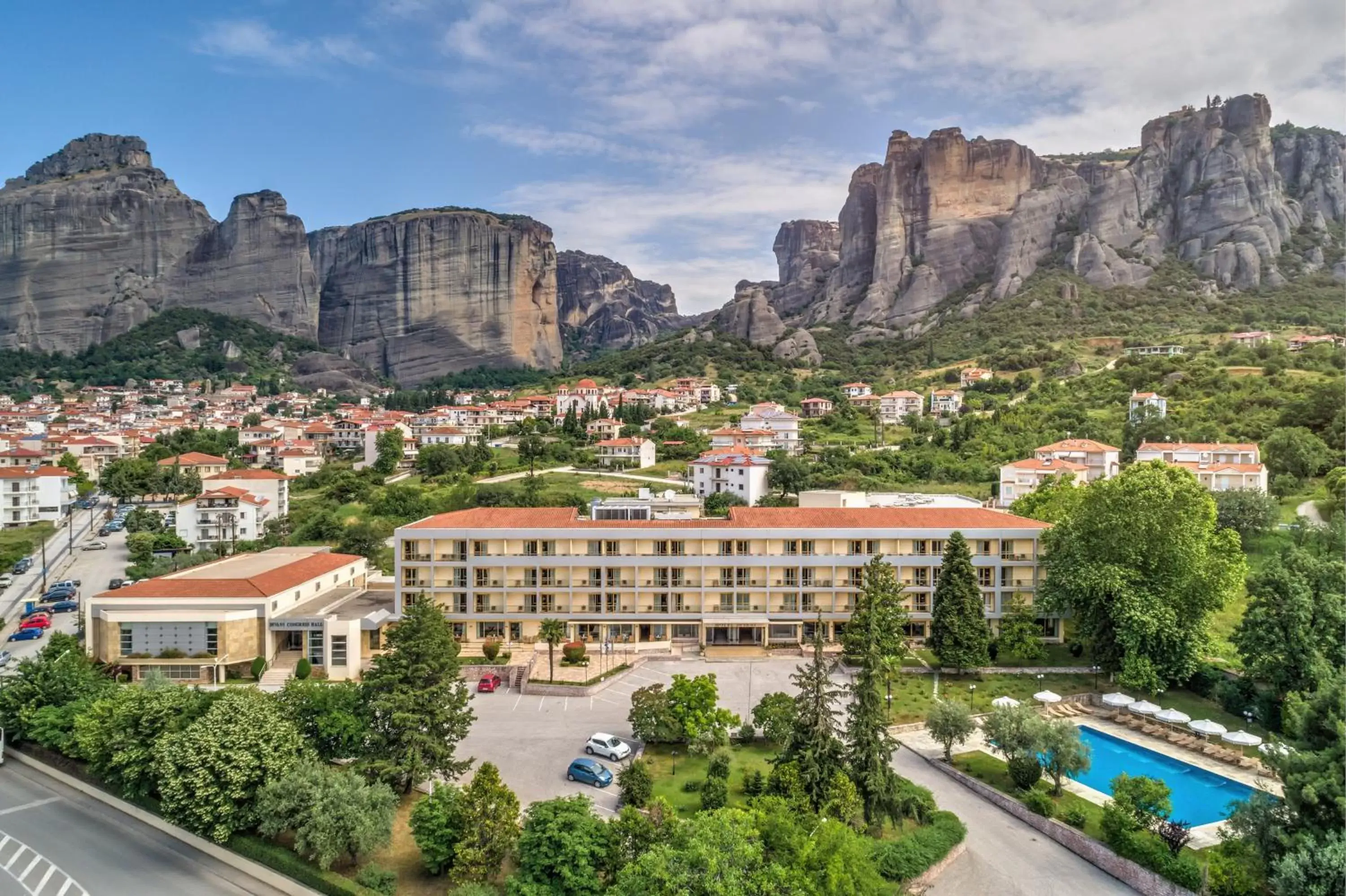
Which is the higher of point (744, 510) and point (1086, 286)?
point (1086, 286)

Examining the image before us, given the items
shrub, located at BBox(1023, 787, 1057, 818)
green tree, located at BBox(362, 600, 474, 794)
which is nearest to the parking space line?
green tree, located at BBox(362, 600, 474, 794)

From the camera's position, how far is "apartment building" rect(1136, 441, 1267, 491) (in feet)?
165

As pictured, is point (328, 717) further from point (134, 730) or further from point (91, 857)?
point (91, 857)

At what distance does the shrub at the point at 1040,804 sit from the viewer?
20.0 m

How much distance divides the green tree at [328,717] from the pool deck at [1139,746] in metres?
15.1

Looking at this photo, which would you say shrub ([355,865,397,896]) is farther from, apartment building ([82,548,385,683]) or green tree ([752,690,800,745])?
apartment building ([82,548,385,683])

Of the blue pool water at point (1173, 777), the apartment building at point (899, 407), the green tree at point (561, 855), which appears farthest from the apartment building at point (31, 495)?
the apartment building at point (899, 407)

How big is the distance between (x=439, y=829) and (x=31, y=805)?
12.9m

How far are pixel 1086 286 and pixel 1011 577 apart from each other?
103 meters

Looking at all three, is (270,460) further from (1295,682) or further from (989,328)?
(989,328)

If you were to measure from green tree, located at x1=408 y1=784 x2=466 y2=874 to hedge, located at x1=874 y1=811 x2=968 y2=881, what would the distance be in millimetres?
8898

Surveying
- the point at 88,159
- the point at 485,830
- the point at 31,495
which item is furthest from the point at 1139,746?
the point at 88,159

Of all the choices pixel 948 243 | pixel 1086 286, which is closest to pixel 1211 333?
pixel 1086 286

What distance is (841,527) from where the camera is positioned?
3400 cm
